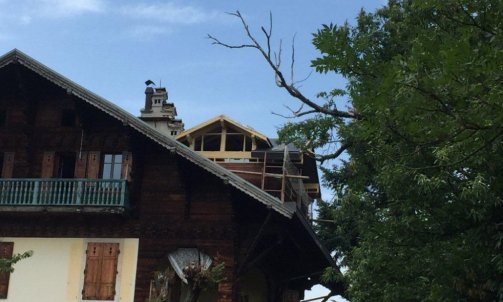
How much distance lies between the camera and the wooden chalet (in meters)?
20.6

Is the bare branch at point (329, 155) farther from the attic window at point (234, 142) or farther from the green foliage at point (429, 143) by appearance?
the attic window at point (234, 142)

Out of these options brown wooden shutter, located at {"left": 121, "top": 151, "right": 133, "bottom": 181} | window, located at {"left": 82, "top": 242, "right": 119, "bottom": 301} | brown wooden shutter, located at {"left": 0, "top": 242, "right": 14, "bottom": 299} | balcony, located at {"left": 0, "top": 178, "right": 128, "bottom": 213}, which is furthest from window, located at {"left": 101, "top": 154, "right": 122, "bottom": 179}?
brown wooden shutter, located at {"left": 0, "top": 242, "right": 14, "bottom": 299}

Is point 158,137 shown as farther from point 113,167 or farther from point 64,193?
point 64,193

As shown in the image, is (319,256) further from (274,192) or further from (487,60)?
(487,60)

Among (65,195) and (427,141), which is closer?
(427,141)

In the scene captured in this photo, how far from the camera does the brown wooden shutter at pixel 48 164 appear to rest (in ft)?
71.6

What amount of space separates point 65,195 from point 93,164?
4.59 ft

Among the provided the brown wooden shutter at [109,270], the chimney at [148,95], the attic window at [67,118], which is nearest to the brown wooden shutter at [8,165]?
the attic window at [67,118]

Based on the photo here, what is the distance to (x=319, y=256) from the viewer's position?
23844 mm

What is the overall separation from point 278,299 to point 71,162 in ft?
27.8

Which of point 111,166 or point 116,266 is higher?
point 111,166

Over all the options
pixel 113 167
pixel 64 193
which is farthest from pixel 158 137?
pixel 64 193

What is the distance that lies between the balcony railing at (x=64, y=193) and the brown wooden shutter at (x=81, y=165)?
65 centimetres

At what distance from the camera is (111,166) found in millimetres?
21953
